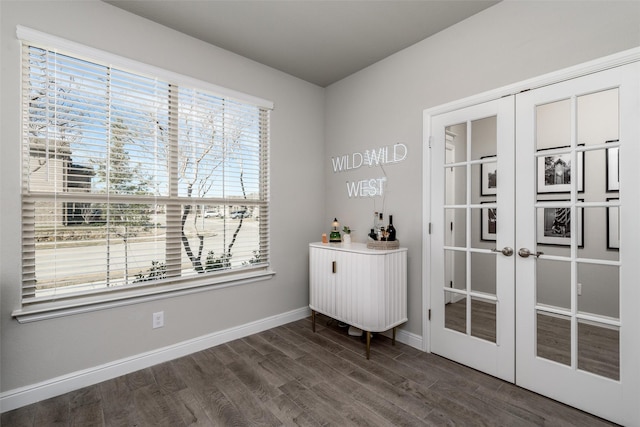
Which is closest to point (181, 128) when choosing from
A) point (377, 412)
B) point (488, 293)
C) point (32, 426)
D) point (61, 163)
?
point (61, 163)

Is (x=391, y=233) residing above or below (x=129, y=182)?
below

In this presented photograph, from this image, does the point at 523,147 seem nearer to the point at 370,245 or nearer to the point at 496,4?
the point at 496,4

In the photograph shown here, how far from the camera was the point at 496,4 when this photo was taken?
2.18 meters

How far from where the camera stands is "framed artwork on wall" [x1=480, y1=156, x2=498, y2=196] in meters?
2.21

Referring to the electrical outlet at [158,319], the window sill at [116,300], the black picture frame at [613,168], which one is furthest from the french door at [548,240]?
the electrical outlet at [158,319]

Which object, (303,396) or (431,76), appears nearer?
(303,396)

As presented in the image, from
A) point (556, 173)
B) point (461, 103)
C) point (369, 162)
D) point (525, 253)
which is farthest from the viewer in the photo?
point (369, 162)

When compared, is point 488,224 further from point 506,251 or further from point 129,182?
point 129,182

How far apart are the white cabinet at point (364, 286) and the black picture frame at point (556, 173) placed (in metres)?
1.16

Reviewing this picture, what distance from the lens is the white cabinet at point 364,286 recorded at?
8.09 feet

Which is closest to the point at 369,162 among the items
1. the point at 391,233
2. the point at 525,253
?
the point at 391,233

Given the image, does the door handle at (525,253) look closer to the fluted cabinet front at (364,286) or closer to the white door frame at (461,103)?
the white door frame at (461,103)

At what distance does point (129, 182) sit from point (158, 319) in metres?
1.14

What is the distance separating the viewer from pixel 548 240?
1983mm
